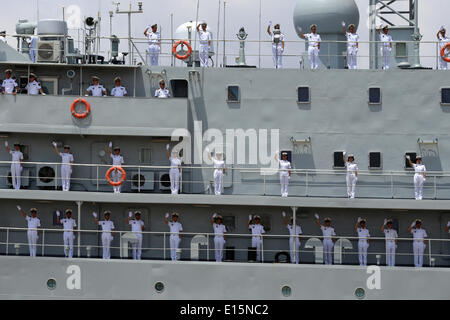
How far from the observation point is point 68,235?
31.1 metres

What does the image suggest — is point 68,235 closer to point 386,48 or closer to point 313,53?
point 313,53

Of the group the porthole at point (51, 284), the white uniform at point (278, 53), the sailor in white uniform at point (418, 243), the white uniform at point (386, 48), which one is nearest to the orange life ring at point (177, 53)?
the white uniform at point (278, 53)

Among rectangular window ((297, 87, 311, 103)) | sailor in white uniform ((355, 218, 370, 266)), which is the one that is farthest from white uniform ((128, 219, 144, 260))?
sailor in white uniform ((355, 218, 370, 266))

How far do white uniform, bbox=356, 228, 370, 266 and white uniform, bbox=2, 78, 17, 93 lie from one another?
10466 millimetres

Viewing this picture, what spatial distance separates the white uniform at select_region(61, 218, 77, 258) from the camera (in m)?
30.9

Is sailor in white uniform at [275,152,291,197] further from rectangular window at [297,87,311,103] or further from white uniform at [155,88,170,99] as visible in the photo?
white uniform at [155,88,170,99]

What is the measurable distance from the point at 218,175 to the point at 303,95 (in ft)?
11.4

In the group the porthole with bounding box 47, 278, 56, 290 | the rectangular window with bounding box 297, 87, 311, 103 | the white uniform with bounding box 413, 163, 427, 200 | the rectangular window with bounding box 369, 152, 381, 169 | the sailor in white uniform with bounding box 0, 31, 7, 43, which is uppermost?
the sailor in white uniform with bounding box 0, 31, 7, 43

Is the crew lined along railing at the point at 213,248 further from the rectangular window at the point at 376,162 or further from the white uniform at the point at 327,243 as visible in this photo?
the rectangular window at the point at 376,162

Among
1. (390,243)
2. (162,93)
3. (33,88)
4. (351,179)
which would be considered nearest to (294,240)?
(351,179)

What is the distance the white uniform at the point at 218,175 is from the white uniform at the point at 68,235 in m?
4.08

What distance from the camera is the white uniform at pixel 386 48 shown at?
33319mm
